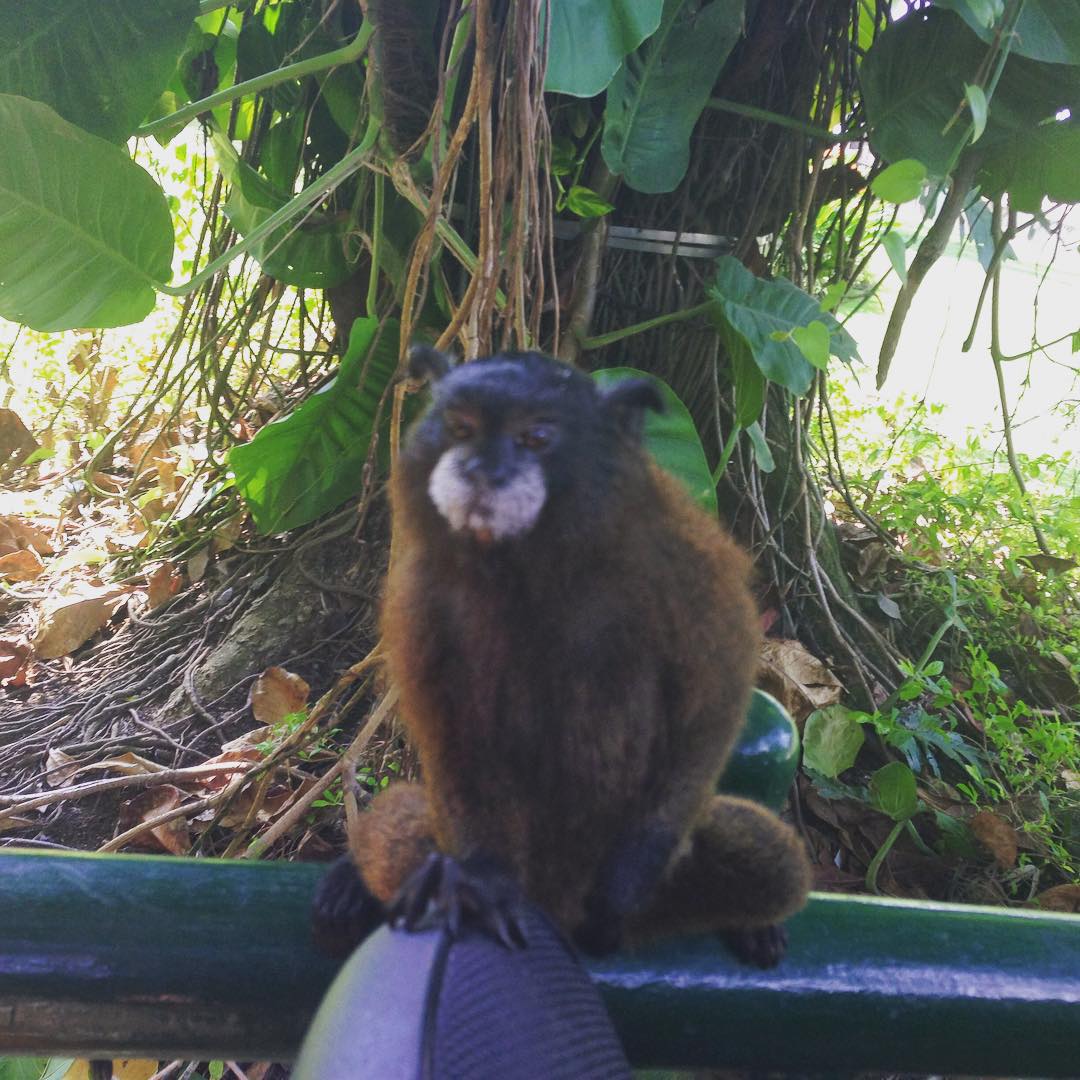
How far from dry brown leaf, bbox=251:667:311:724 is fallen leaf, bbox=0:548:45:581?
4.42 feet

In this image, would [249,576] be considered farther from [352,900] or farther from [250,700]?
[352,900]

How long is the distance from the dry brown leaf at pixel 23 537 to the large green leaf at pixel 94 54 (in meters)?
1.95

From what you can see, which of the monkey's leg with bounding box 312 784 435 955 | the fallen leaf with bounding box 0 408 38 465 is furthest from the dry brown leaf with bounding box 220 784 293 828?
the fallen leaf with bounding box 0 408 38 465

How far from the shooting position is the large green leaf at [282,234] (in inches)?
90.2

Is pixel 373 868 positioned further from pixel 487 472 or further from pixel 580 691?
pixel 487 472

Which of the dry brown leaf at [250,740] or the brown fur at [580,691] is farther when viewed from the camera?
the dry brown leaf at [250,740]

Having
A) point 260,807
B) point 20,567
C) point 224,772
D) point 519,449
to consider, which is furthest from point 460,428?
point 20,567

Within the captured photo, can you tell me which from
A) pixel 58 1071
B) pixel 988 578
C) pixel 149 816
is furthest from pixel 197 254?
pixel 988 578

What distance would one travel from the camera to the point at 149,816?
2238 mm

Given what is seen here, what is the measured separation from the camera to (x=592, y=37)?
1.67 meters

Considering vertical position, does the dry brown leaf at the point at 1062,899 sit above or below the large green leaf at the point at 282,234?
below

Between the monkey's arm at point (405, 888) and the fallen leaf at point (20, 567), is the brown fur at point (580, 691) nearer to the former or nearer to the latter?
the monkey's arm at point (405, 888)

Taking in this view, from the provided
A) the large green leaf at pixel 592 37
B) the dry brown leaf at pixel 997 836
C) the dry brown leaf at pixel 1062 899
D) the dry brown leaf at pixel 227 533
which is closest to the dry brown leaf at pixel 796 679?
the dry brown leaf at pixel 997 836

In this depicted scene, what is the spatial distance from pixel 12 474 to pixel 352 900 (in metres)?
3.57
